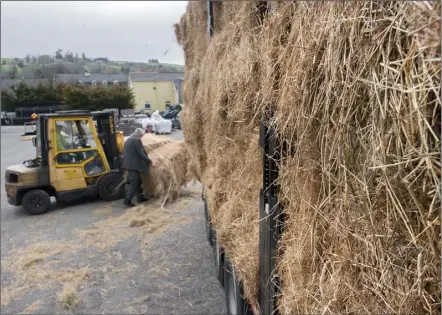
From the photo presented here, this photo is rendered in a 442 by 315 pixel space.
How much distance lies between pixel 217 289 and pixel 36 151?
6368 mm

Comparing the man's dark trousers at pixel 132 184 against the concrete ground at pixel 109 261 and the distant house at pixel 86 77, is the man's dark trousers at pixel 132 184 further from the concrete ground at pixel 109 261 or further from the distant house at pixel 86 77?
the distant house at pixel 86 77

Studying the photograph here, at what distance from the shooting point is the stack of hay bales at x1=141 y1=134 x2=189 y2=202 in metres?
9.19

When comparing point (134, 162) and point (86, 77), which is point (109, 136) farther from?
point (86, 77)

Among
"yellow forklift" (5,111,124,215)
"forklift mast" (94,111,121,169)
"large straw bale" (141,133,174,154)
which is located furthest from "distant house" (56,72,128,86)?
"large straw bale" (141,133,174,154)

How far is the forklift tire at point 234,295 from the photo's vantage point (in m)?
3.16

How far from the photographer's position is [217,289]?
186 inches

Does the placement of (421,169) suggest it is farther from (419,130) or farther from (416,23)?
(416,23)

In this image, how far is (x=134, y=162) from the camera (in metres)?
8.86

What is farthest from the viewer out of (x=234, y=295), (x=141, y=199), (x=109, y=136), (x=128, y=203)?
(x=109, y=136)

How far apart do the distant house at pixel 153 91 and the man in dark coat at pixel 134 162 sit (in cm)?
97

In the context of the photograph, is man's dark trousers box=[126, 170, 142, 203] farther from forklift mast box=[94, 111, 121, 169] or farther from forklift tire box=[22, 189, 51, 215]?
forklift tire box=[22, 189, 51, 215]

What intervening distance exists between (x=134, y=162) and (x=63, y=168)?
172 cm

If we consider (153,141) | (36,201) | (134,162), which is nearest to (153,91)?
(153,141)

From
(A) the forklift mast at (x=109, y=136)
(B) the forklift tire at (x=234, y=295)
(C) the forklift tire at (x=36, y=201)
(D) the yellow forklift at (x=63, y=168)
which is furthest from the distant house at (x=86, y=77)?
(C) the forklift tire at (x=36, y=201)
